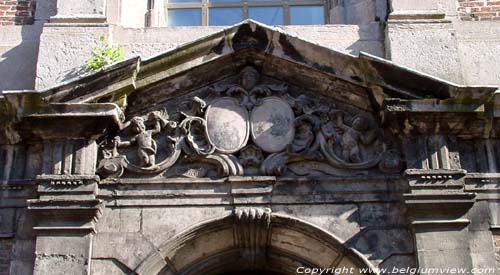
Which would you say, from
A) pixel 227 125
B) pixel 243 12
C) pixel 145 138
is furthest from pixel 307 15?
pixel 145 138

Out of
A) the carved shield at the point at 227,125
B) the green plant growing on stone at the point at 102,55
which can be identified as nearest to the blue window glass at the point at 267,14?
the carved shield at the point at 227,125

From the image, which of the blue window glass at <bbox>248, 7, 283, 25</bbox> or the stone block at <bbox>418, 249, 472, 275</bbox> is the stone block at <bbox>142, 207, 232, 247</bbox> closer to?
the stone block at <bbox>418, 249, 472, 275</bbox>

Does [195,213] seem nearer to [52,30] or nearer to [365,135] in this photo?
[365,135]

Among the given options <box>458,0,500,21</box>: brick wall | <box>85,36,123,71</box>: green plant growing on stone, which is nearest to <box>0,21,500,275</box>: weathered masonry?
<box>85,36,123,71</box>: green plant growing on stone

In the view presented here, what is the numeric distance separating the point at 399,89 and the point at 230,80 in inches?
59.5

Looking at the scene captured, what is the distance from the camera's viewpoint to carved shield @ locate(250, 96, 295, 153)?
6.86m

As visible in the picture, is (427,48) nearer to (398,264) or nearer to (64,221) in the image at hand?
(398,264)

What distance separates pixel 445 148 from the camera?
6.72 metres

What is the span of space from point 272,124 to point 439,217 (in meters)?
1.60

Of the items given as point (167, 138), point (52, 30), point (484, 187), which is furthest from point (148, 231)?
point (484, 187)

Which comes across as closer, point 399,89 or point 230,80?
point 399,89

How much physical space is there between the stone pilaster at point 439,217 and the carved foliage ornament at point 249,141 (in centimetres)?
34

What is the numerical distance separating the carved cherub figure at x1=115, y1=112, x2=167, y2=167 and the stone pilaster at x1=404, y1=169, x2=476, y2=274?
6.98 feet

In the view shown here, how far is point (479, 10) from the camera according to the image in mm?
7691
